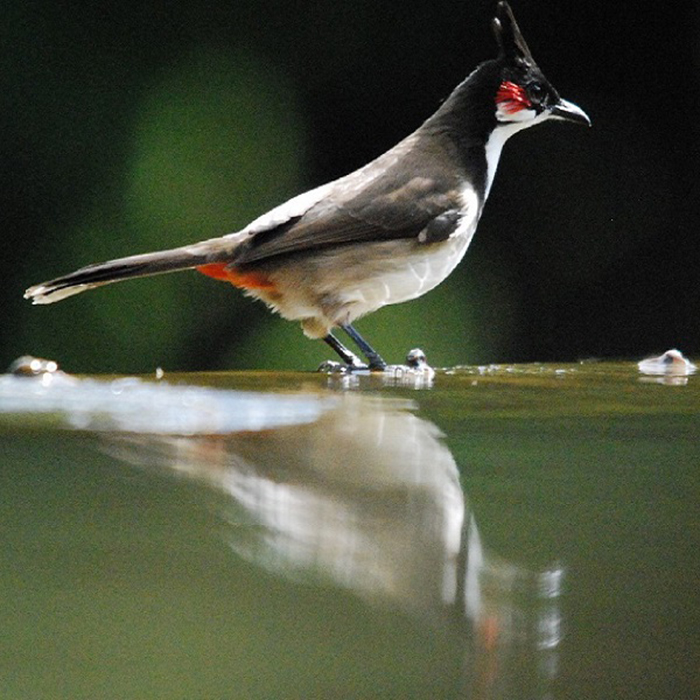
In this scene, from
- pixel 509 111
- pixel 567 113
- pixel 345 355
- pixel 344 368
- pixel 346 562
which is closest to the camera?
pixel 346 562

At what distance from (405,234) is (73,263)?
1.41 metres

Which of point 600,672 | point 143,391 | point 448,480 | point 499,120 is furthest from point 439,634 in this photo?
point 499,120

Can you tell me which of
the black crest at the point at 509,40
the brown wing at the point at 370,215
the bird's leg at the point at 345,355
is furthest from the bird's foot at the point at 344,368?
the black crest at the point at 509,40

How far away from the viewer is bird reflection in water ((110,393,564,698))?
1.34ft

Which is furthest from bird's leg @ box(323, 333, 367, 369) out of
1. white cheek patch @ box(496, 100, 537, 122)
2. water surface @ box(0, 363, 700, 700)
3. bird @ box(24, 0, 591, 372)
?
water surface @ box(0, 363, 700, 700)

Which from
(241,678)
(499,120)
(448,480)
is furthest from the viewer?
(499,120)

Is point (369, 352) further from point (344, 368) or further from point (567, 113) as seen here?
point (567, 113)

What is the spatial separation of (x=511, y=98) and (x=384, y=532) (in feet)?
8.18

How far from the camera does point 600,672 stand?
0.38m

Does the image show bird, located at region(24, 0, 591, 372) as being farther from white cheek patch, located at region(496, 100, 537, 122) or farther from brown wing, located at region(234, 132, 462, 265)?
white cheek patch, located at region(496, 100, 537, 122)

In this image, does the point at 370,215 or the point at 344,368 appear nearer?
the point at 344,368

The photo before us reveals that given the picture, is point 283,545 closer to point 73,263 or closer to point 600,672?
point 600,672

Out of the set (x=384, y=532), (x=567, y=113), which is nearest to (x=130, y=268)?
(x=567, y=113)

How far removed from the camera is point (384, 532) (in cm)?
54
